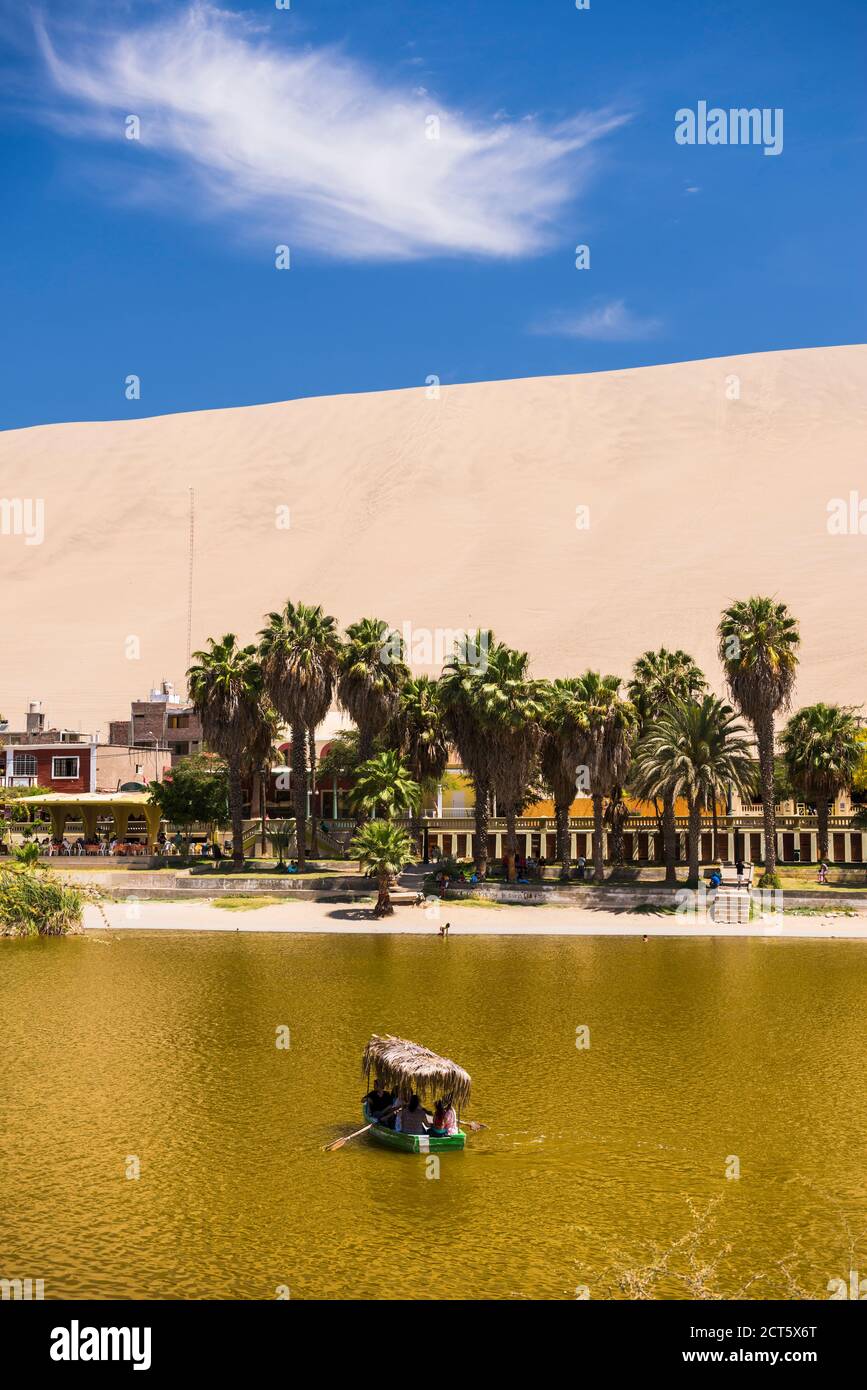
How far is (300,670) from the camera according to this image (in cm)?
6006

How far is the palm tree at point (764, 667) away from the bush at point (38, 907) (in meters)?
30.2

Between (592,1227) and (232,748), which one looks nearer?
(592,1227)

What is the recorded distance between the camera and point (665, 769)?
175 ft

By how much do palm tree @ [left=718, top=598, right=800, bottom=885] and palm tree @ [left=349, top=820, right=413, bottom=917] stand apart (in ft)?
55.7

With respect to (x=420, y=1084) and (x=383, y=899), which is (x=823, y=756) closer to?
(x=383, y=899)

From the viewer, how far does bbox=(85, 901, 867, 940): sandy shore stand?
49.0m

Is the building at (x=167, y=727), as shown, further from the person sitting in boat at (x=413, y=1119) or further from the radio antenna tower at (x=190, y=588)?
the person sitting in boat at (x=413, y=1119)

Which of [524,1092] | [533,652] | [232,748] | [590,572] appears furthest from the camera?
[590,572]

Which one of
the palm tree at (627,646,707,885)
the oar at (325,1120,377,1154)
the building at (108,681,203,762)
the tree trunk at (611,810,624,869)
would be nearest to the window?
the building at (108,681,203,762)

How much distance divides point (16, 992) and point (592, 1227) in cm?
2134

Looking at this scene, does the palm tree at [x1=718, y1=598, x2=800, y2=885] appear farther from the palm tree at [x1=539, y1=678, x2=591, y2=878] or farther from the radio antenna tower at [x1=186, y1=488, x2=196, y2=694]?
the radio antenna tower at [x1=186, y1=488, x2=196, y2=694]
